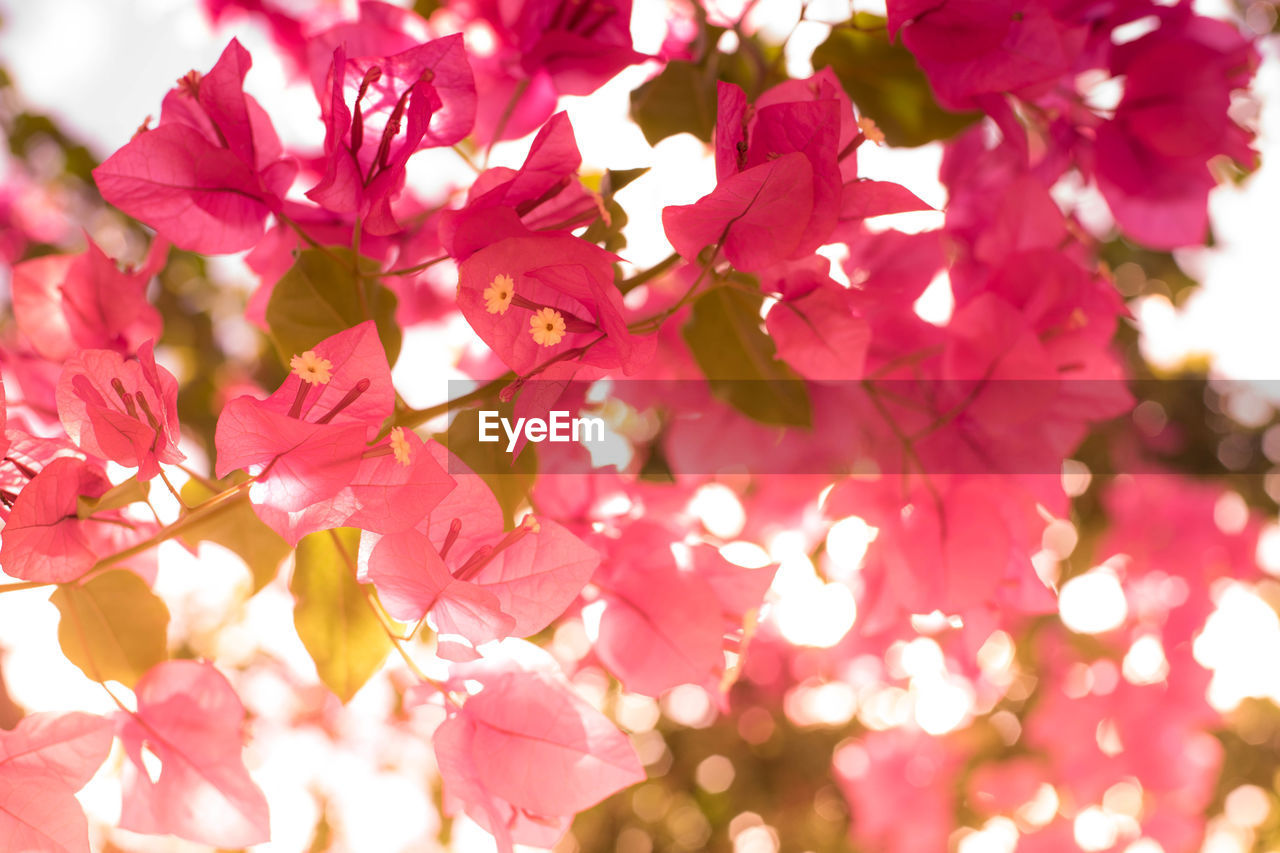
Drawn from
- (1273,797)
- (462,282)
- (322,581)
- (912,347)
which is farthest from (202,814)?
(1273,797)

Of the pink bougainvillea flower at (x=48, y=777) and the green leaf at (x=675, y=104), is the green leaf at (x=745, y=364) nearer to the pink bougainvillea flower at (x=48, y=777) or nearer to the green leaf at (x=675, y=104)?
the green leaf at (x=675, y=104)

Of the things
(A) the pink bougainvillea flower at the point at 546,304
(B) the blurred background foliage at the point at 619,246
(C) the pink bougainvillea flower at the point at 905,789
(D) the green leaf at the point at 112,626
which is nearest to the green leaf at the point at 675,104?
(B) the blurred background foliage at the point at 619,246

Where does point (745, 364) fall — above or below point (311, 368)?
below

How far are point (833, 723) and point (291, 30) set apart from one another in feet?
3.60

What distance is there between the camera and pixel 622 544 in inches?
13.9

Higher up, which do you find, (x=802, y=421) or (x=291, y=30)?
(x=291, y=30)

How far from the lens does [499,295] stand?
0.23 metres

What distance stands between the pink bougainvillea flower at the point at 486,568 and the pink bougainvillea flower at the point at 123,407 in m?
0.06

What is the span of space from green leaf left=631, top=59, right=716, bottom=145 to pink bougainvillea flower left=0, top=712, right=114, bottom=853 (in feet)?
0.93

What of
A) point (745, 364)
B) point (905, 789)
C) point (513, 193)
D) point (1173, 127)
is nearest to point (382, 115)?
point (513, 193)

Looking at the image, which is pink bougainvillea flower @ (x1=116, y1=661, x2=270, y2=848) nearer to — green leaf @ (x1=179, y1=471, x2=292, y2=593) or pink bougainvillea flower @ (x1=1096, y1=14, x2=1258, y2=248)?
green leaf @ (x1=179, y1=471, x2=292, y2=593)

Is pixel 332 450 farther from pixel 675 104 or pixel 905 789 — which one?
pixel 905 789

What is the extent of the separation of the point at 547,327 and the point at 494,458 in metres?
0.07

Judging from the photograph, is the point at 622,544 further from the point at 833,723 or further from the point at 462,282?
the point at 833,723
